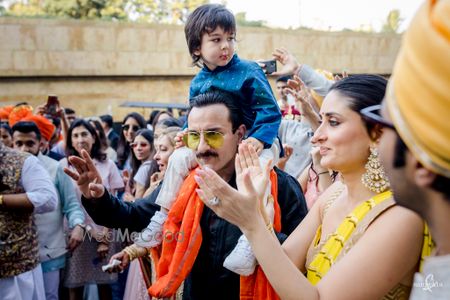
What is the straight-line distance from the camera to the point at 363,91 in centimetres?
225

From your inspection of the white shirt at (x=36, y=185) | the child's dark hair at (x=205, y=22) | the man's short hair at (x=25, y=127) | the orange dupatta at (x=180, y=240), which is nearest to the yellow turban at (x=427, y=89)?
the orange dupatta at (x=180, y=240)

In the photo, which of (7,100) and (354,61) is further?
(354,61)

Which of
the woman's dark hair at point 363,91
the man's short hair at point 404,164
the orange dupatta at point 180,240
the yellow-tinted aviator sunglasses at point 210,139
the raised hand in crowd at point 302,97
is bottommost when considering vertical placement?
the orange dupatta at point 180,240

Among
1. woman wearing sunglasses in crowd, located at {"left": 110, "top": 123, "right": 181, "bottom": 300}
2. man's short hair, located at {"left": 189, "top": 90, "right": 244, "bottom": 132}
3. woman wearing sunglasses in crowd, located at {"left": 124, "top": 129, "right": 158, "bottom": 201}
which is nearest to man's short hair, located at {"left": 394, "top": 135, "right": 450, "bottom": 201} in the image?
man's short hair, located at {"left": 189, "top": 90, "right": 244, "bottom": 132}

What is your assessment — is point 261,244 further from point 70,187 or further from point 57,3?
point 57,3

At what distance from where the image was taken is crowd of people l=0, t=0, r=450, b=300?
1331mm

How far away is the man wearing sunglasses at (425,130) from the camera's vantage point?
1.23 metres

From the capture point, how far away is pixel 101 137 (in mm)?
6727

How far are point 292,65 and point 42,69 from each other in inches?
486

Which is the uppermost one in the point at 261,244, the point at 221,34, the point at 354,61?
the point at 221,34

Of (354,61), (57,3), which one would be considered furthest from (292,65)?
(57,3)

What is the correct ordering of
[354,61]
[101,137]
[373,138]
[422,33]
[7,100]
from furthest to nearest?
[354,61] < [7,100] < [101,137] < [373,138] < [422,33]

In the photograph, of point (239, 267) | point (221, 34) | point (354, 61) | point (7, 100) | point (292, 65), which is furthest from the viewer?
point (354, 61)

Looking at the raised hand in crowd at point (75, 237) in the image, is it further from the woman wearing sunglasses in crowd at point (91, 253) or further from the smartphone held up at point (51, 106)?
the smartphone held up at point (51, 106)
